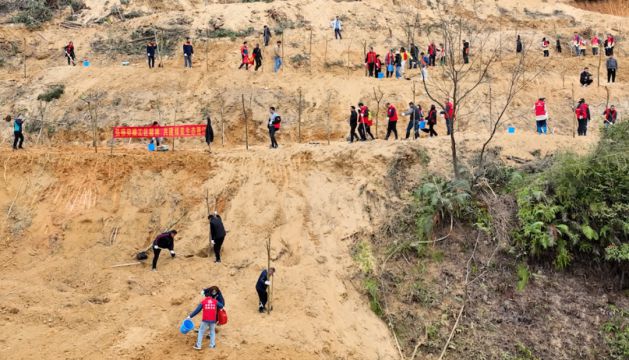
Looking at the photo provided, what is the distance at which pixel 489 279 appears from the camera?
13812mm

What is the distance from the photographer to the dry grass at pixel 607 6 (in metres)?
38.7

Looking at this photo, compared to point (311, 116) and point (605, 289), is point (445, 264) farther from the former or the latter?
point (311, 116)

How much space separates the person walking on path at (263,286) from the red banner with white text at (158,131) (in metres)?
8.60

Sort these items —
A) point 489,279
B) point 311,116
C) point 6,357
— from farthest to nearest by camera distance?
point 311,116, point 489,279, point 6,357

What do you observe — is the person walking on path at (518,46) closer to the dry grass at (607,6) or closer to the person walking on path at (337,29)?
the person walking on path at (337,29)

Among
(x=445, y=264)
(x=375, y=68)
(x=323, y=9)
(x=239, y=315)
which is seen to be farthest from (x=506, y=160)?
(x=323, y=9)

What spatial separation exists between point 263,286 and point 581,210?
7.46m

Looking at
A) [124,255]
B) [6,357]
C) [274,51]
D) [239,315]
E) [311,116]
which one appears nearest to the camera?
[6,357]

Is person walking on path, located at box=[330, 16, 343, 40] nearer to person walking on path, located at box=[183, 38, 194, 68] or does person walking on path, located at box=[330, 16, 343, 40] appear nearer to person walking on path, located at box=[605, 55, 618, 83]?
person walking on path, located at box=[183, 38, 194, 68]

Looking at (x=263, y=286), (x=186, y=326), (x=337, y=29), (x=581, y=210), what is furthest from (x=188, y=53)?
(x=581, y=210)

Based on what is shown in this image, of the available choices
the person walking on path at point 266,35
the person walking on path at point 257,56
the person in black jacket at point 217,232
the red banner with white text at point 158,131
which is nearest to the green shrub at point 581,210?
the person in black jacket at point 217,232

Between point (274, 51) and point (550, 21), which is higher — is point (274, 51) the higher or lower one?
the lower one

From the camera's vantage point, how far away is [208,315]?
37.8 feet

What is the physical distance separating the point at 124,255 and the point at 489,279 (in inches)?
353
